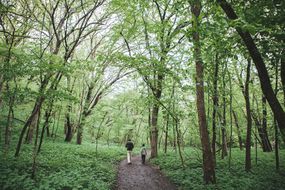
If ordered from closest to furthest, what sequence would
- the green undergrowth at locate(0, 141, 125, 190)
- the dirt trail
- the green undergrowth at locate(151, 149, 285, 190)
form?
the green undergrowth at locate(0, 141, 125, 190) → the green undergrowth at locate(151, 149, 285, 190) → the dirt trail

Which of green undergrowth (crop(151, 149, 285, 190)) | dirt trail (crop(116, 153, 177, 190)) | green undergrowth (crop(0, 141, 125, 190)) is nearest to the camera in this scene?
green undergrowth (crop(0, 141, 125, 190))

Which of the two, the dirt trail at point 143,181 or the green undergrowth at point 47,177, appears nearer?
the green undergrowth at point 47,177

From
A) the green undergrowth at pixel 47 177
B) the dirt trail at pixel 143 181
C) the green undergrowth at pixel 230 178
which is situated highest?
the green undergrowth at pixel 47 177

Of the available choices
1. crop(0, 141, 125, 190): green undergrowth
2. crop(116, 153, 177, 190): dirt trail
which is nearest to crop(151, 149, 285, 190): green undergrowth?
crop(116, 153, 177, 190): dirt trail

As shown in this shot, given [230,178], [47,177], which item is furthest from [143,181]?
[47,177]

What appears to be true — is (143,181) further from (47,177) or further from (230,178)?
(47,177)

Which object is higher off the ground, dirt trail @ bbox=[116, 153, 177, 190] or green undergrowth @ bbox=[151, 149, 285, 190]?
green undergrowth @ bbox=[151, 149, 285, 190]

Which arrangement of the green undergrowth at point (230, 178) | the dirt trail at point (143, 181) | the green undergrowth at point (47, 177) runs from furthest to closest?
the dirt trail at point (143, 181) → the green undergrowth at point (230, 178) → the green undergrowth at point (47, 177)

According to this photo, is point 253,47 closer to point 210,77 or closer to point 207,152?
point 207,152

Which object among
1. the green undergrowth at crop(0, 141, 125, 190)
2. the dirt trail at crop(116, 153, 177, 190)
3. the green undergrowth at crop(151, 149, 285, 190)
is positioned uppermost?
the green undergrowth at crop(0, 141, 125, 190)

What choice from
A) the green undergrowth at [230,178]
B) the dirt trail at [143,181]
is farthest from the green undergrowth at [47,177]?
the green undergrowth at [230,178]

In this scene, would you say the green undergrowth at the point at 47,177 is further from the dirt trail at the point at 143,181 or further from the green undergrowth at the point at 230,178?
the green undergrowth at the point at 230,178

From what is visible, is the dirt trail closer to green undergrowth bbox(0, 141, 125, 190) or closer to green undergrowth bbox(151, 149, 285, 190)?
green undergrowth bbox(151, 149, 285, 190)

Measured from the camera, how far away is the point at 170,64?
10.2 m
